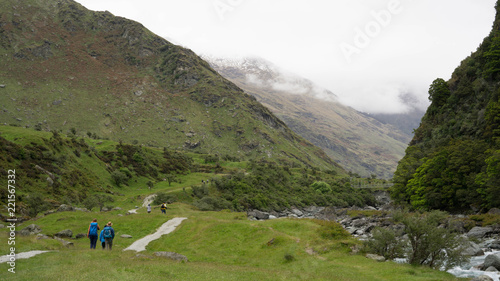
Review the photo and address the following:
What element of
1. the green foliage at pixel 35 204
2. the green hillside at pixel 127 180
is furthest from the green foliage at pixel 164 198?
the green foliage at pixel 35 204

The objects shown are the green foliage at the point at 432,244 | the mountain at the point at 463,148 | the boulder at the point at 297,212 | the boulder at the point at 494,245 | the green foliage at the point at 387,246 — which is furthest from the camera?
the boulder at the point at 297,212

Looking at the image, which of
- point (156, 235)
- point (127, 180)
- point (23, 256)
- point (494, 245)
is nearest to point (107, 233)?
point (23, 256)

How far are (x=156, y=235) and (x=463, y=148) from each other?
237 feet

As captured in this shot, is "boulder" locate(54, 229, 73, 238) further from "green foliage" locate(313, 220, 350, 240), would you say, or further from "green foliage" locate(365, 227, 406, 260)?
"green foliage" locate(365, 227, 406, 260)

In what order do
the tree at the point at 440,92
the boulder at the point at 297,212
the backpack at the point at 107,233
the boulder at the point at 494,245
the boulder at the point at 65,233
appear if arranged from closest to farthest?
the backpack at the point at 107,233
the boulder at the point at 65,233
the boulder at the point at 494,245
the boulder at the point at 297,212
the tree at the point at 440,92

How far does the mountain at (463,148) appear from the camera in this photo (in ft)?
208

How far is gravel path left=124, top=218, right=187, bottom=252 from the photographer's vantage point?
110 feet

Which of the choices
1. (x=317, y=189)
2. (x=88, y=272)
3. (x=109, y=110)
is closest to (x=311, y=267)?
(x=88, y=272)

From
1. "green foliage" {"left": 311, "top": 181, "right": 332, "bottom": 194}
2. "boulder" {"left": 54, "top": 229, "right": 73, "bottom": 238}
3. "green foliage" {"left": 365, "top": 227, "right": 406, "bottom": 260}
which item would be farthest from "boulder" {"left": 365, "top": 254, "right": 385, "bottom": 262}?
"green foliage" {"left": 311, "top": 181, "right": 332, "bottom": 194}

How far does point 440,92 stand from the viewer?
348ft

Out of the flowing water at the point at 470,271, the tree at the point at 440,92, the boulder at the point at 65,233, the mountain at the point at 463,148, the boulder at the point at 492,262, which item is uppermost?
the tree at the point at 440,92

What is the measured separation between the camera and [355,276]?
2058 centimetres

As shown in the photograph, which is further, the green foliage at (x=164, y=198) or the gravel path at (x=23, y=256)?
the green foliage at (x=164, y=198)

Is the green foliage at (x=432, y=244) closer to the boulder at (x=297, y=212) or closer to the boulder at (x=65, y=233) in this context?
the boulder at (x=65, y=233)
